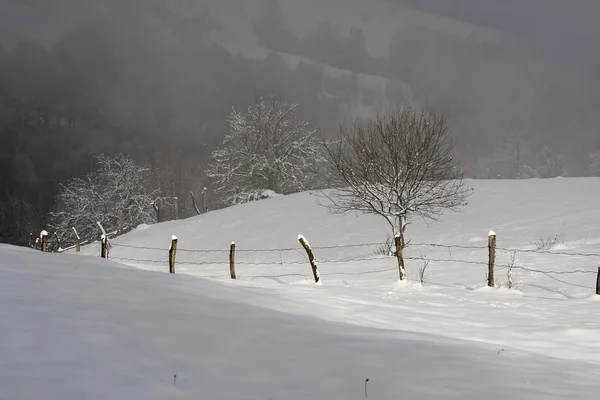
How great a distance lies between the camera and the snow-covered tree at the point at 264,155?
35.8 metres

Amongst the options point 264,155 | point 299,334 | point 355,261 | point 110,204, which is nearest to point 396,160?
point 355,261

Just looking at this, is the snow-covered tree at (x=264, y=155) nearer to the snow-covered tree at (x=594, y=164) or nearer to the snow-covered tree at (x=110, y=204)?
the snow-covered tree at (x=110, y=204)

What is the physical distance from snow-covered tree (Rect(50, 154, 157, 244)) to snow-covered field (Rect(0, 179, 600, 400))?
37.0 meters

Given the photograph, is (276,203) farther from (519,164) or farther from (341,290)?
(519,164)

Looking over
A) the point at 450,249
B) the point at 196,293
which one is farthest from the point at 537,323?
the point at 450,249

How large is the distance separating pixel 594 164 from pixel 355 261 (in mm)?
60986

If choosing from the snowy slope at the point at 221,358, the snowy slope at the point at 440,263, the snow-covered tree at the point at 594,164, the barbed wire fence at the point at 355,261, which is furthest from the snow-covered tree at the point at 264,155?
the snow-covered tree at the point at 594,164

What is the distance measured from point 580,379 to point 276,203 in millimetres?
26236

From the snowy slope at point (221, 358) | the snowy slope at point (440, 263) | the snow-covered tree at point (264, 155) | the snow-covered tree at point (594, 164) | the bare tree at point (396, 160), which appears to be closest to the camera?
the snowy slope at point (221, 358)

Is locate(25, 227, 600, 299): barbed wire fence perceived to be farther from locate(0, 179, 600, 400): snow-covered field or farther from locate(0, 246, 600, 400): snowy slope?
locate(0, 246, 600, 400): snowy slope

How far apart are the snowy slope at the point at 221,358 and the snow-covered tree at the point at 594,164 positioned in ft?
225

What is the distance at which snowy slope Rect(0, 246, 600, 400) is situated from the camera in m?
3.38

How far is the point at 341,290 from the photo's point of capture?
10.0 meters

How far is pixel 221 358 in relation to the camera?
4.07 m
